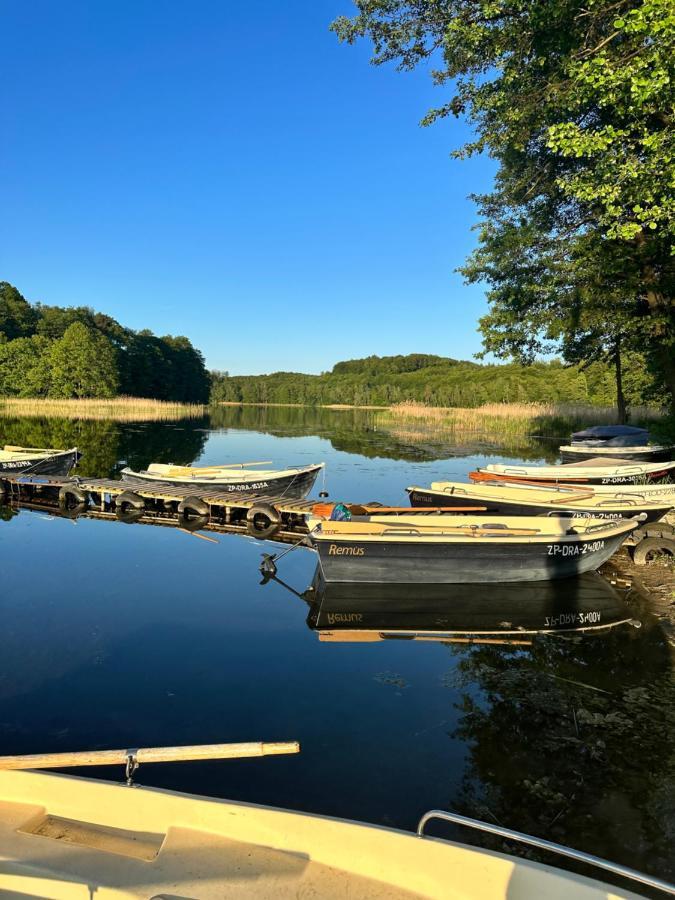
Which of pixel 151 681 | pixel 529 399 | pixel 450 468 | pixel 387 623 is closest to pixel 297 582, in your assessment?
pixel 387 623

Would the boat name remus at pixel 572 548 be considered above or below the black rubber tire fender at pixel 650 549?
above

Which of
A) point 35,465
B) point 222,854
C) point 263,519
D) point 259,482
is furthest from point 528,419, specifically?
point 222,854

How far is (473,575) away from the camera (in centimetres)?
1021

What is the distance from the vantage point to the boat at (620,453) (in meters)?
19.7

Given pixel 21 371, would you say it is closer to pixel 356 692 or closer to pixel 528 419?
pixel 528 419

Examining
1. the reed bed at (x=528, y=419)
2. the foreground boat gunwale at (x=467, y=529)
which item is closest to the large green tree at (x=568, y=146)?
the foreground boat gunwale at (x=467, y=529)

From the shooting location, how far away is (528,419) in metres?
45.6

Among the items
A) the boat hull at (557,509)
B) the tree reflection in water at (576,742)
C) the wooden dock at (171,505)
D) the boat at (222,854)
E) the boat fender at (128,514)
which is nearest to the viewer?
the boat at (222,854)

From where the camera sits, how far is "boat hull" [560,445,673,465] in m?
19.8

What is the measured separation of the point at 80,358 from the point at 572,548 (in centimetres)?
7918

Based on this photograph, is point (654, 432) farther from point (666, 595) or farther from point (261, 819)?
point (261, 819)

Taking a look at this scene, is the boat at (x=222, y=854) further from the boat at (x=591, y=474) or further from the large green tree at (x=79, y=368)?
the large green tree at (x=79, y=368)

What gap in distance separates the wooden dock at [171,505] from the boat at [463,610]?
4.83 m

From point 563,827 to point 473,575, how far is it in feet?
19.4
